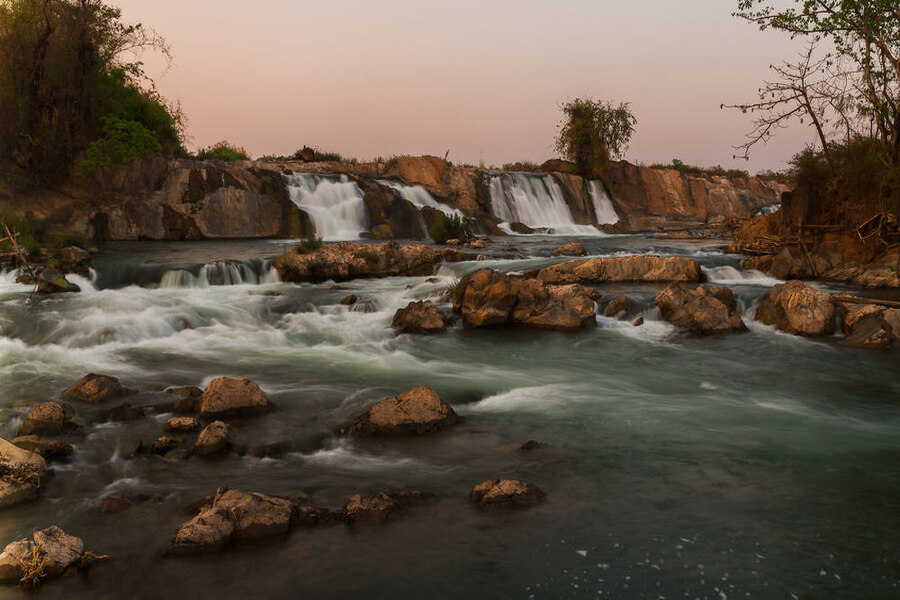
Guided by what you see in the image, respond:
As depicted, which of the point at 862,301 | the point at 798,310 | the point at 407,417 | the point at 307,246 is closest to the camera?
the point at 407,417

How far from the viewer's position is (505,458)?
6.14 m

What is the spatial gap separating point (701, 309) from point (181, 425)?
9.04 m

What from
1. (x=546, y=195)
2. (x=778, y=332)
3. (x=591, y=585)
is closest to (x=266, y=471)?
(x=591, y=585)

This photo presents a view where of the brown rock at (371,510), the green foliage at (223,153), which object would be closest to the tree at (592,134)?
the green foliage at (223,153)

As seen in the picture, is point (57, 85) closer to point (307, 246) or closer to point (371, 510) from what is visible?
point (307, 246)

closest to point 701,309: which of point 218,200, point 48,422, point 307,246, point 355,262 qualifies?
point 355,262

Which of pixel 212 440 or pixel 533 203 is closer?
pixel 212 440

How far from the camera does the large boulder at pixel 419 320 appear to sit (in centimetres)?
1166

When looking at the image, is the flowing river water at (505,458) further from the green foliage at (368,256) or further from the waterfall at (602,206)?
the waterfall at (602,206)

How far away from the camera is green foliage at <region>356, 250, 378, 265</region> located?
53.3 feet

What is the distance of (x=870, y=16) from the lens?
14344 mm

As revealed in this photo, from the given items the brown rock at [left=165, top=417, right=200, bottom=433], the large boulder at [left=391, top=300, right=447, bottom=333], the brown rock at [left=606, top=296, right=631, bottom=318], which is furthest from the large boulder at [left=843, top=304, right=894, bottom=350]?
the brown rock at [left=165, top=417, right=200, bottom=433]

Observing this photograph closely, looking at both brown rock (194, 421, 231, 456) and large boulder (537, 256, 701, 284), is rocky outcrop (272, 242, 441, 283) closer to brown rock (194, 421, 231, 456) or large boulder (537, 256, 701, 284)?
large boulder (537, 256, 701, 284)

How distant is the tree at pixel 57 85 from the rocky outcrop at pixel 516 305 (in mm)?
16077
